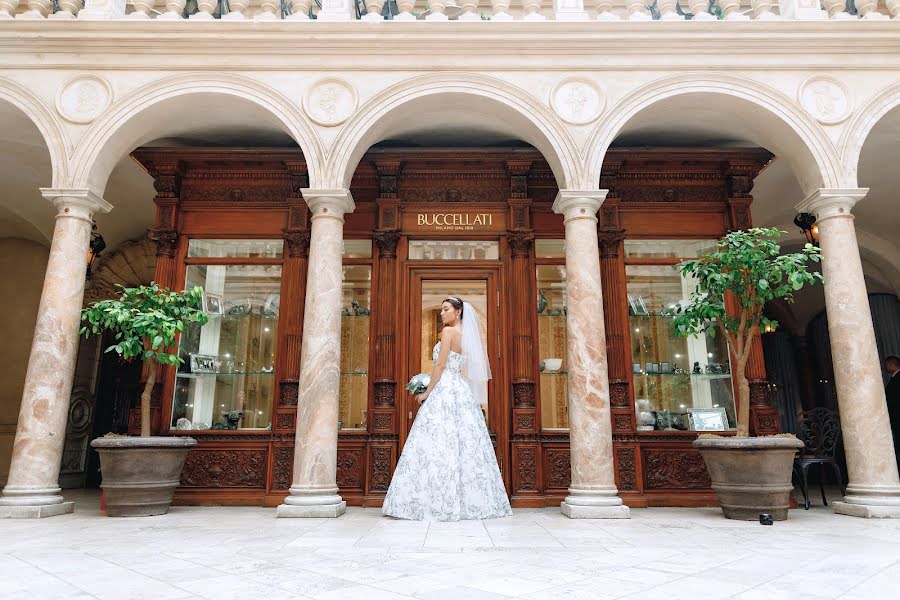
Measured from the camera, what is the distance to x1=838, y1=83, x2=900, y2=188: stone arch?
21.0 feet

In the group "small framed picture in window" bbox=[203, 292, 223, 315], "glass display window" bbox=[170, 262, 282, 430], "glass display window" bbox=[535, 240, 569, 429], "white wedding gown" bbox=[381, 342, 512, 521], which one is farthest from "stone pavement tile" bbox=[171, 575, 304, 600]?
"small framed picture in window" bbox=[203, 292, 223, 315]

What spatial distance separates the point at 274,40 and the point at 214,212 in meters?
2.56

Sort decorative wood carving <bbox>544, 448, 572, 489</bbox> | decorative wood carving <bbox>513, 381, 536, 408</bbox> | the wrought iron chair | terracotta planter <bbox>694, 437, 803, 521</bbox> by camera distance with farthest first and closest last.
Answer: decorative wood carving <bbox>513, 381, 536, 408</bbox>, decorative wood carving <bbox>544, 448, 572, 489</bbox>, the wrought iron chair, terracotta planter <bbox>694, 437, 803, 521</bbox>

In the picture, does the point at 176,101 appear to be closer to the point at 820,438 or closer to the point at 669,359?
the point at 669,359

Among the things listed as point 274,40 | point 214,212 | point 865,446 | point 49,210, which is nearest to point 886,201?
point 865,446

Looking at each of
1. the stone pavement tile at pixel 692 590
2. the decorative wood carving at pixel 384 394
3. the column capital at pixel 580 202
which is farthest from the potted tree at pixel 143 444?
the stone pavement tile at pixel 692 590

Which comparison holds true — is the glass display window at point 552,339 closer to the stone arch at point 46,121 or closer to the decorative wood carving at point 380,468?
the decorative wood carving at point 380,468

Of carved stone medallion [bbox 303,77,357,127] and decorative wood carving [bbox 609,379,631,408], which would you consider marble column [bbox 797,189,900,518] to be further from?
carved stone medallion [bbox 303,77,357,127]

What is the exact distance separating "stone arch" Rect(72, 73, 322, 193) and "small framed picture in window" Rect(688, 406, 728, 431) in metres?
5.49

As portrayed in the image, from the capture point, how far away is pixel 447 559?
3717mm

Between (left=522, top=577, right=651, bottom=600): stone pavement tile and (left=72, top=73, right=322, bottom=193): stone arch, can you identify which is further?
(left=72, top=73, right=322, bottom=193): stone arch

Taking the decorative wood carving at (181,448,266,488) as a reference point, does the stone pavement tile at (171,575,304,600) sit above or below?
below

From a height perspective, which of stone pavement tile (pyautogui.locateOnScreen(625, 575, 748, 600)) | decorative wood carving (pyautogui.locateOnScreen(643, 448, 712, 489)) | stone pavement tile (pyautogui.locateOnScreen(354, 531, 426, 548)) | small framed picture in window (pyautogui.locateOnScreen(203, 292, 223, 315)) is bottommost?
stone pavement tile (pyautogui.locateOnScreen(354, 531, 426, 548))

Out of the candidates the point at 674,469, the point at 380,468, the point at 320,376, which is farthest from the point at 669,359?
the point at 320,376
